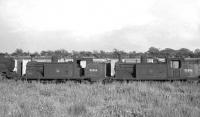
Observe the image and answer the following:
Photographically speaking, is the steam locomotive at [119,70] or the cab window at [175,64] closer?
the steam locomotive at [119,70]

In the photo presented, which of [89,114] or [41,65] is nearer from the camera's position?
[89,114]

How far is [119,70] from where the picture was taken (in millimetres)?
22500

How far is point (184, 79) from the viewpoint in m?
21.4

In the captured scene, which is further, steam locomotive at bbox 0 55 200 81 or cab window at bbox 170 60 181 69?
cab window at bbox 170 60 181 69

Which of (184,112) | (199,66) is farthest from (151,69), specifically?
(184,112)

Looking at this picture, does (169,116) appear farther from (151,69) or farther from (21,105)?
(151,69)

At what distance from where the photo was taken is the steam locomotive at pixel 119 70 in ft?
72.0

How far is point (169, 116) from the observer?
27.4 ft

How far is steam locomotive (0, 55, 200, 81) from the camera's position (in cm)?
2194

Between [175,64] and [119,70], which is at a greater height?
[175,64]

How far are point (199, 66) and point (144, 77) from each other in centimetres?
487

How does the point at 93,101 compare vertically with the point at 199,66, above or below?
below

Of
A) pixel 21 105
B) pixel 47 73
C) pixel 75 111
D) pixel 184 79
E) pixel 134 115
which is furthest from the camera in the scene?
pixel 47 73

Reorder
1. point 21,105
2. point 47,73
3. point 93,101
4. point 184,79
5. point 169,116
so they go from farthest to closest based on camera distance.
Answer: point 47,73 < point 184,79 < point 93,101 < point 21,105 < point 169,116
